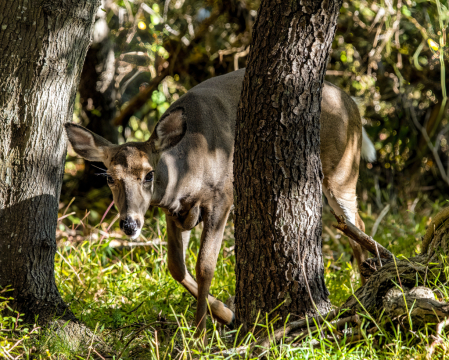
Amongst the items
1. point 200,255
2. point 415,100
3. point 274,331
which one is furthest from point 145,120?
point 274,331

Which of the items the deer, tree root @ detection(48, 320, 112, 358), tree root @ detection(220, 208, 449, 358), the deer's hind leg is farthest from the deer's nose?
the deer's hind leg

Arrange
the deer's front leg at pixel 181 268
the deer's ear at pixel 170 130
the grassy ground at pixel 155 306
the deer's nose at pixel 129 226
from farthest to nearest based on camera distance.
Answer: the deer's front leg at pixel 181 268 < the deer's ear at pixel 170 130 < the deer's nose at pixel 129 226 < the grassy ground at pixel 155 306

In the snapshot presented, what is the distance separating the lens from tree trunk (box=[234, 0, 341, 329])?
10.3 feet

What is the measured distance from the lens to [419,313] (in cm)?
286

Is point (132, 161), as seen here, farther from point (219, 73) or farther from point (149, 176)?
point (219, 73)

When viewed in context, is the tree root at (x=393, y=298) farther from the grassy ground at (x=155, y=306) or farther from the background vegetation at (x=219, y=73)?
the background vegetation at (x=219, y=73)

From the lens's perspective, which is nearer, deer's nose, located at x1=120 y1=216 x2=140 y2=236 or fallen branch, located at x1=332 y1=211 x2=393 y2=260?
fallen branch, located at x1=332 y1=211 x2=393 y2=260

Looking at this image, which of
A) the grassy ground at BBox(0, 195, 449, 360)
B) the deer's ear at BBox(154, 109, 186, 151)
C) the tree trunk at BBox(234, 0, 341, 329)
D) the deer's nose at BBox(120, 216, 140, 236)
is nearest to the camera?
the grassy ground at BBox(0, 195, 449, 360)

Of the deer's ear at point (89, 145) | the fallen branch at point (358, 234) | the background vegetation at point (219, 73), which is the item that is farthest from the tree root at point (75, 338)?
the fallen branch at point (358, 234)

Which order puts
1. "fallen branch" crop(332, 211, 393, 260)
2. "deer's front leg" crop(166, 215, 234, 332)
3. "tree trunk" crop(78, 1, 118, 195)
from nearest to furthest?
"fallen branch" crop(332, 211, 393, 260)
"deer's front leg" crop(166, 215, 234, 332)
"tree trunk" crop(78, 1, 118, 195)

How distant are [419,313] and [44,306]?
2.40 metres

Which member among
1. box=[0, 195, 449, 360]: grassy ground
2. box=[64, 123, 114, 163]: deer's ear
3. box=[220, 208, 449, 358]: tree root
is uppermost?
box=[64, 123, 114, 163]: deer's ear

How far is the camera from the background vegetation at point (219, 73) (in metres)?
5.11

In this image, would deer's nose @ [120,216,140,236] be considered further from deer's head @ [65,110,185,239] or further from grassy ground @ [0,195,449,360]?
grassy ground @ [0,195,449,360]
